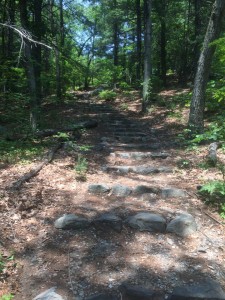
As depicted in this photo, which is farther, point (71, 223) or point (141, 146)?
point (141, 146)

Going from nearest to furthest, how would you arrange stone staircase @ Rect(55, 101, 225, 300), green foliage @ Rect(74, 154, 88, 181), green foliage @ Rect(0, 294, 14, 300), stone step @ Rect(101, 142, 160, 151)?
green foliage @ Rect(0, 294, 14, 300) < stone staircase @ Rect(55, 101, 225, 300) < green foliage @ Rect(74, 154, 88, 181) < stone step @ Rect(101, 142, 160, 151)

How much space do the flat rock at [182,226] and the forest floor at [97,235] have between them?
81 millimetres

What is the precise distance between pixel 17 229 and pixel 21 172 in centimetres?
199

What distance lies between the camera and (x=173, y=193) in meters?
5.43

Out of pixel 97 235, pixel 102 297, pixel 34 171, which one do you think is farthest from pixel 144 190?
pixel 102 297

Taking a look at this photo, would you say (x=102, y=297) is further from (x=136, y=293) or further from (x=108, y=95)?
(x=108, y=95)

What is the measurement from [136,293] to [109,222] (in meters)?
1.42

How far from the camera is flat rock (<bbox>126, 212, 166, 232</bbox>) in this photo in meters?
4.35

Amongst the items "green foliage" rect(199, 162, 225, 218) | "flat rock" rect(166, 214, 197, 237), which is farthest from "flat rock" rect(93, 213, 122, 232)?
"green foliage" rect(199, 162, 225, 218)

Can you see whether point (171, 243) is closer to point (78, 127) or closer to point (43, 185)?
point (43, 185)

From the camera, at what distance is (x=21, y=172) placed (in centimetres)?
607

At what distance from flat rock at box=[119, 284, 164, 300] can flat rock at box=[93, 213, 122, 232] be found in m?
1.19

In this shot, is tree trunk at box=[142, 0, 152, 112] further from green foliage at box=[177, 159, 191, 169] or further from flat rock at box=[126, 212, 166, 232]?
flat rock at box=[126, 212, 166, 232]

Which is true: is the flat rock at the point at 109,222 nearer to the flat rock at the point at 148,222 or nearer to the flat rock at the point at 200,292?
the flat rock at the point at 148,222
